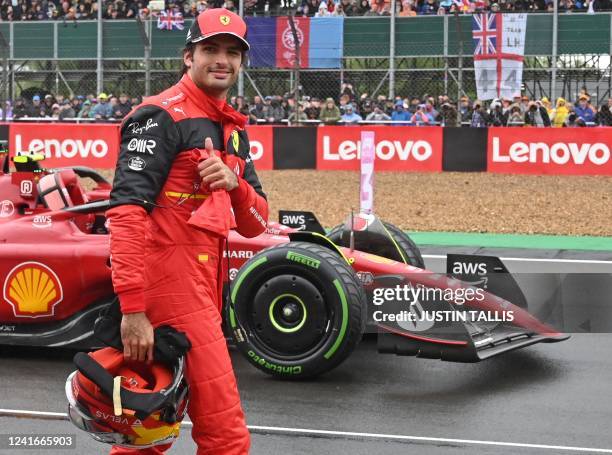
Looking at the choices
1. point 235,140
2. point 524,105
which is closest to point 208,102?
point 235,140

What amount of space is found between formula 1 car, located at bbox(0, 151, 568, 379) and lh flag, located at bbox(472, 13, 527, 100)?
1411 centimetres

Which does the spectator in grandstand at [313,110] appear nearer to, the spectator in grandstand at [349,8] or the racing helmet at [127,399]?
the spectator in grandstand at [349,8]

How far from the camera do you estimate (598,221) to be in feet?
49.7

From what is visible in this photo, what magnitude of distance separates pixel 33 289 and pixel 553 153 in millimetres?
12414

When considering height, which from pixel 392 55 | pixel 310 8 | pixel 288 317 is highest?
pixel 310 8

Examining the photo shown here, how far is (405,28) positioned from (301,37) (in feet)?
7.32

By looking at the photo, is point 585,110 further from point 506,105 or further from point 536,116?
point 506,105

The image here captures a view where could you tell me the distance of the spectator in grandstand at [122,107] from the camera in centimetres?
2171

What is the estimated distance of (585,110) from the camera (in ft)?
64.5

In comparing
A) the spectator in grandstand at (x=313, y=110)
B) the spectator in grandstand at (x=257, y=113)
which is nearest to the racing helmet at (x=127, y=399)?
the spectator in grandstand at (x=257, y=113)

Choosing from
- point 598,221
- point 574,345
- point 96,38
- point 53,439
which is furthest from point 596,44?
point 53,439

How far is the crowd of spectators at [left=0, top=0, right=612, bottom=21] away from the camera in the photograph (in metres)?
22.8

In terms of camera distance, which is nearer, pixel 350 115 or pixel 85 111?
pixel 350 115

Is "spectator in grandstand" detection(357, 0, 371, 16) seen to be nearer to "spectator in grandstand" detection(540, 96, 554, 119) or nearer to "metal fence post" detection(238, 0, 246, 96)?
"metal fence post" detection(238, 0, 246, 96)
